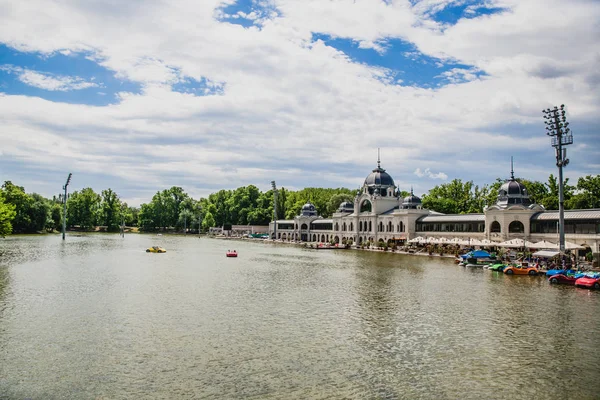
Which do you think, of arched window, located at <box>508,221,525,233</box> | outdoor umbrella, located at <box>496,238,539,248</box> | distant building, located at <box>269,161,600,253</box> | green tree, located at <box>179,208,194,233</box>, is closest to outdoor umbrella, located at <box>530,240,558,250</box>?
outdoor umbrella, located at <box>496,238,539,248</box>

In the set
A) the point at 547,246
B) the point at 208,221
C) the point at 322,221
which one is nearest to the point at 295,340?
the point at 547,246

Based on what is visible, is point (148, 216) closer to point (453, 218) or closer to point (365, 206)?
point (365, 206)

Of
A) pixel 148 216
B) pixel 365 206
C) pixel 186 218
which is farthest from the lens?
pixel 148 216

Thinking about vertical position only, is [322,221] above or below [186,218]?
below

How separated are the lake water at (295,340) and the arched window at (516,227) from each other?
29.5m

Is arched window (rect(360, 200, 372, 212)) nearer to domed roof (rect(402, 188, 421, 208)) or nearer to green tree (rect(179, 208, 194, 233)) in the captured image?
domed roof (rect(402, 188, 421, 208))

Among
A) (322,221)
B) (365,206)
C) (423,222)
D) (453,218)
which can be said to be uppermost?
(365,206)

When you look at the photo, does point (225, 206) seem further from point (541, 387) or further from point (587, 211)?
point (541, 387)

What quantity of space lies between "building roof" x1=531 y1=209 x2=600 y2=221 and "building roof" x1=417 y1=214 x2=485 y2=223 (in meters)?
9.22

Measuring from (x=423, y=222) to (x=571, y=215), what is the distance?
2944 cm

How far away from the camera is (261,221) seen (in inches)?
6309

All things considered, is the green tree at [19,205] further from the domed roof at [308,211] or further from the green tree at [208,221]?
the domed roof at [308,211]

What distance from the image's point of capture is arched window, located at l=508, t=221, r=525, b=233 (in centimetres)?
6581

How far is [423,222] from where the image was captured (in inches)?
3359
